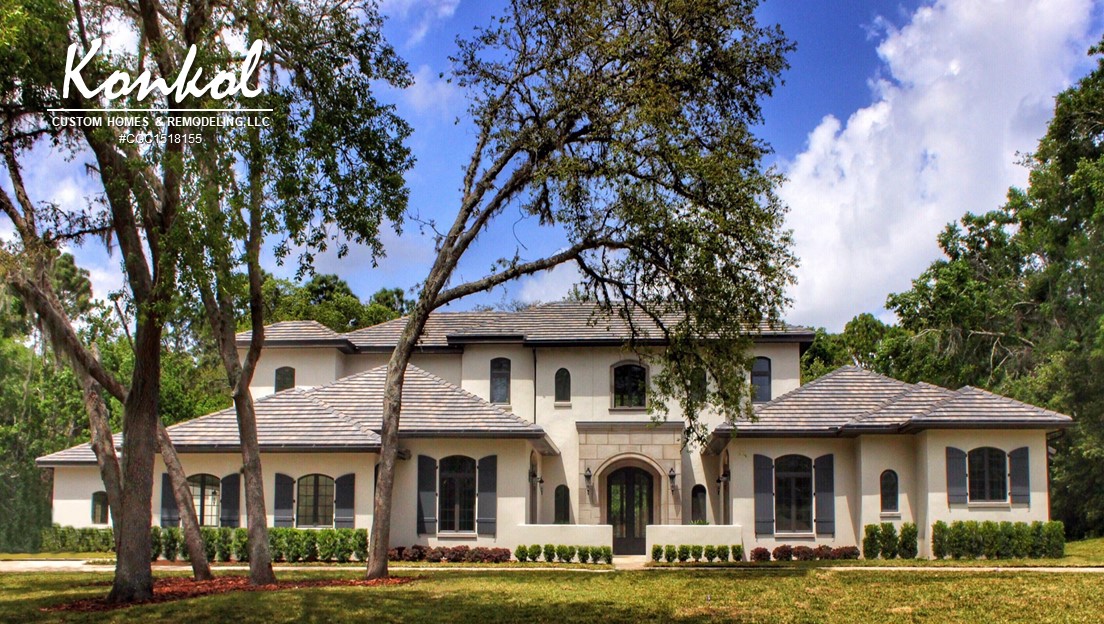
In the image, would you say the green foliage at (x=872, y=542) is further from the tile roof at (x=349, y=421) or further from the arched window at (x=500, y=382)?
the arched window at (x=500, y=382)

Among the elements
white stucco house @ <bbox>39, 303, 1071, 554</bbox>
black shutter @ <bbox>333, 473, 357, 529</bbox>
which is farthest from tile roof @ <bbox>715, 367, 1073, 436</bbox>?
black shutter @ <bbox>333, 473, 357, 529</bbox>

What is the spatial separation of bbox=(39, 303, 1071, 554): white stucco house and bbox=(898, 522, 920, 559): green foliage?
45 cm

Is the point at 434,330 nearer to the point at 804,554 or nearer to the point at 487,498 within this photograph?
the point at 487,498

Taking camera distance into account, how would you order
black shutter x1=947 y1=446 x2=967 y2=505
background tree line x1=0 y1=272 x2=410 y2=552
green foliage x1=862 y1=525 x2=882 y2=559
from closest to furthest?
black shutter x1=947 y1=446 x2=967 y2=505
green foliage x1=862 y1=525 x2=882 y2=559
background tree line x1=0 y1=272 x2=410 y2=552

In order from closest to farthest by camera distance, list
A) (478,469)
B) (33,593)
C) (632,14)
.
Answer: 1. (33,593)
2. (632,14)
3. (478,469)

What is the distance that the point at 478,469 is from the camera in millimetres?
28250

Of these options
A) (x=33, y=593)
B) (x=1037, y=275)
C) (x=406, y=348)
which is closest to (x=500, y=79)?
(x=406, y=348)

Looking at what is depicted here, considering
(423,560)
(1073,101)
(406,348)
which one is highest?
(1073,101)

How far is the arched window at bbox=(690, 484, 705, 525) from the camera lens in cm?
3228

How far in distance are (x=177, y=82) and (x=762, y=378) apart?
22.1m

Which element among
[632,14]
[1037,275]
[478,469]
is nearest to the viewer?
[632,14]

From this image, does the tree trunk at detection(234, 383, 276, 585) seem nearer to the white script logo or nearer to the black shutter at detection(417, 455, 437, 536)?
the white script logo

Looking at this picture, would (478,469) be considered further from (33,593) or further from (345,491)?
(33,593)

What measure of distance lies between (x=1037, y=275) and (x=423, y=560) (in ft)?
89.7
